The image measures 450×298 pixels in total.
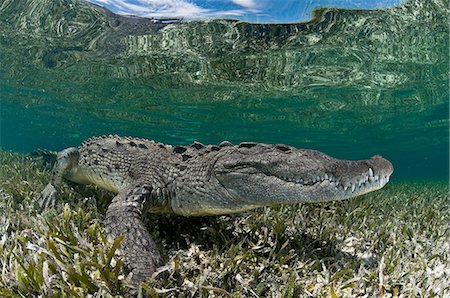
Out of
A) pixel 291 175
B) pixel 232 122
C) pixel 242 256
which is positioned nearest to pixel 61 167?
pixel 242 256

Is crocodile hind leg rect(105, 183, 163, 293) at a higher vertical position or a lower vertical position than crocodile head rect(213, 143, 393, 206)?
lower

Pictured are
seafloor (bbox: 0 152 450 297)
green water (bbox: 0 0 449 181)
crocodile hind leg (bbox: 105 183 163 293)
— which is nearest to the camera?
seafloor (bbox: 0 152 450 297)

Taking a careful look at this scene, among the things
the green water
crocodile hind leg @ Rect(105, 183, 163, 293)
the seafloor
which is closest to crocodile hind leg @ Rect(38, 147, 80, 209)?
the seafloor

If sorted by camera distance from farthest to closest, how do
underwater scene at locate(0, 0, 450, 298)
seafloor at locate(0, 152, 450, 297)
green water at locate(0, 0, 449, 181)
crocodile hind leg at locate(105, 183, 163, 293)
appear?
green water at locate(0, 0, 449, 181) < underwater scene at locate(0, 0, 450, 298) < crocodile hind leg at locate(105, 183, 163, 293) < seafloor at locate(0, 152, 450, 297)

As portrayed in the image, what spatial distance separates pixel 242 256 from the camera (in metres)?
2.97

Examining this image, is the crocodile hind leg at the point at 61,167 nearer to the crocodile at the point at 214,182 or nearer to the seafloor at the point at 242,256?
the crocodile at the point at 214,182

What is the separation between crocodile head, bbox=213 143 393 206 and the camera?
8.70ft

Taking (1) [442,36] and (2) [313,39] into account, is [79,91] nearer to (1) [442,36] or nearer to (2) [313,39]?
(2) [313,39]

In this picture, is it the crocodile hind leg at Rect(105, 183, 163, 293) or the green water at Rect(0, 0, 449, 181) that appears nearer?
the crocodile hind leg at Rect(105, 183, 163, 293)

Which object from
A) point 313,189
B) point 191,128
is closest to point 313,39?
point 313,189

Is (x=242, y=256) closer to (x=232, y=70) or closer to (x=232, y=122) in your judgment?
(x=232, y=70)

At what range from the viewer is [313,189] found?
2760 millimetres

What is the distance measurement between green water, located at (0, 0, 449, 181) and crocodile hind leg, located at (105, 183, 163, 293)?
805cm

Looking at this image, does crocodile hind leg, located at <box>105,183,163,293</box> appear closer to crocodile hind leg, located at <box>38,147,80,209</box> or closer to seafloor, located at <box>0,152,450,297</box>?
seafloor, located at <box>0,152,450,297</box>
